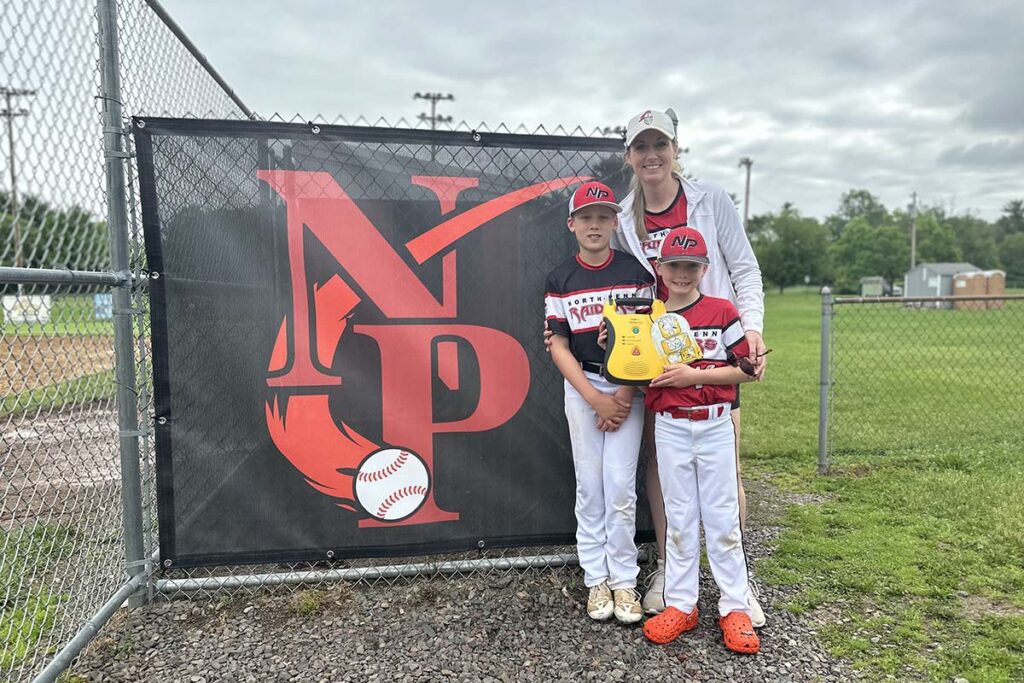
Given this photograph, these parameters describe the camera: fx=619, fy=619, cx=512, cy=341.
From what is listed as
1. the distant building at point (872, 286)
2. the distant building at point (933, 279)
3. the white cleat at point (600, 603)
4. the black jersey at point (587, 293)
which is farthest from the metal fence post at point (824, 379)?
the distant building at point (872, 286)

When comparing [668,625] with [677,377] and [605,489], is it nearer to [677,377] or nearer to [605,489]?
[605,489]

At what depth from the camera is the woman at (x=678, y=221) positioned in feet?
9.06

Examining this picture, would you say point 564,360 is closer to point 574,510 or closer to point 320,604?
point 574,510

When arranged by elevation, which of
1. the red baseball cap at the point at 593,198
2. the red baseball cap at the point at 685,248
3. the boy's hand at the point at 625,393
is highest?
the red baseball cap at the point at 593,198

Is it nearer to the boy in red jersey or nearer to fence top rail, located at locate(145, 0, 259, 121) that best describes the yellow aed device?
the boy in red jersey

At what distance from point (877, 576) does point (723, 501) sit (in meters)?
1.23

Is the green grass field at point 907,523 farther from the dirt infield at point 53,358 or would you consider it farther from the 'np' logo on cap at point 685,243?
the dirt infield at point 53,358

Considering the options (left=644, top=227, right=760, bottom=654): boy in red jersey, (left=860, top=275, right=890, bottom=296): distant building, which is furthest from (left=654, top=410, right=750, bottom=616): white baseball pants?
(left=860, top=275, right=890, bottom=296): distant building

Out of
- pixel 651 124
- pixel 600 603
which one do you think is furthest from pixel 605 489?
pixel 651 124

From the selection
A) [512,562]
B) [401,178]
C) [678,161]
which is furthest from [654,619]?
[401,178]

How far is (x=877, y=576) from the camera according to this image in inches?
126

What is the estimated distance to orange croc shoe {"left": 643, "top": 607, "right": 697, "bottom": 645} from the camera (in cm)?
264

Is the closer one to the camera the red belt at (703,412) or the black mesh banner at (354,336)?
the red belt at (703,412)

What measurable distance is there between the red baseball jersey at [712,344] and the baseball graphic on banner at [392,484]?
4.18 feet
